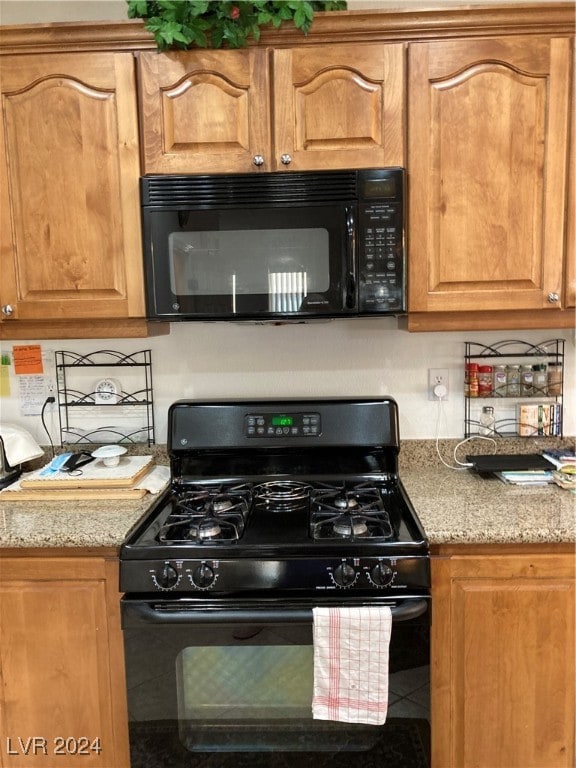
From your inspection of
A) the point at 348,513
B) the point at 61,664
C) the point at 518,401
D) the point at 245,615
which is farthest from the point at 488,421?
the point at 61,664

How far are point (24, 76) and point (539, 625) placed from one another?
1995 millimetres

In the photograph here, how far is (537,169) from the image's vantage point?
164 cm

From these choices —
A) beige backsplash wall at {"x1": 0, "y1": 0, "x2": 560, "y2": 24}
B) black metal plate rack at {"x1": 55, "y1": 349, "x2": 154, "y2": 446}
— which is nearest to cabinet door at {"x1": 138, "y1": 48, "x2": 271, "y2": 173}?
beige backsplash wall at {"x1": 0, "y1": 0, "x2": 560, "y2": 24}

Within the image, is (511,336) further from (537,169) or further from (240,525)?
(240,525)

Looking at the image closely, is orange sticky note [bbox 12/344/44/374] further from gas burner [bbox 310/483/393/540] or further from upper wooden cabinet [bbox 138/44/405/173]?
gas burner [bbox 310/483/393/540]


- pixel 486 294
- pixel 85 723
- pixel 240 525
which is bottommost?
pixel 85 723

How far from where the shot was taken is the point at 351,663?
4.45 feet

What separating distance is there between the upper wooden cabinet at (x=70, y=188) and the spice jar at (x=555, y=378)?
1.34 metres

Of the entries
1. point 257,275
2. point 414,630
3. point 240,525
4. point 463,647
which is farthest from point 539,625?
point 257,275

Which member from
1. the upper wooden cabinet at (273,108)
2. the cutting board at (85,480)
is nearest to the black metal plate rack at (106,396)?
the cutting board at (85,480)

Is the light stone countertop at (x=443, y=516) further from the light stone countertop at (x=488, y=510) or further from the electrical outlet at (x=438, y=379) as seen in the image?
the electrical outlet at (x=438, y=379)

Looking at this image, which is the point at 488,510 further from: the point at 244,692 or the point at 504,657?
the point at 244,692

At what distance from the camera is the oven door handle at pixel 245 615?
1362 millimetres

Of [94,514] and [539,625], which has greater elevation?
[94,514]
